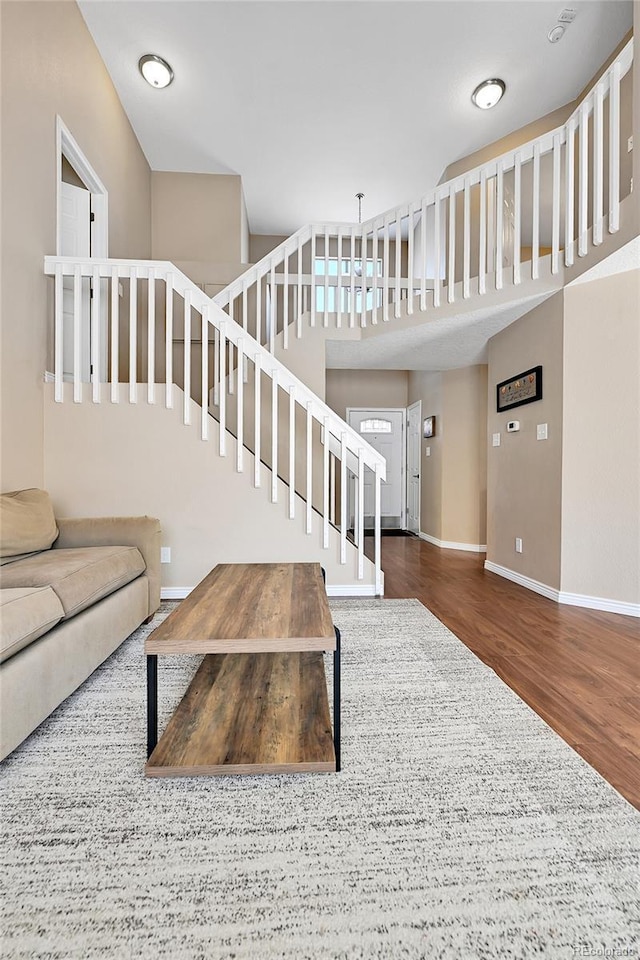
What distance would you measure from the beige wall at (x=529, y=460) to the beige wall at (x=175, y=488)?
1.51 meters

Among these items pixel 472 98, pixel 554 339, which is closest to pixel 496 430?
pixel 554 339

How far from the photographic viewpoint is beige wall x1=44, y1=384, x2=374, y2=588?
324 centimetres

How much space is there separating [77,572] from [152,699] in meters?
0.85

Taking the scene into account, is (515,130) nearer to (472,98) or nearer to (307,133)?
(472,98)

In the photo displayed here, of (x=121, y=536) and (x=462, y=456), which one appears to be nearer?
(x=121, y=536)

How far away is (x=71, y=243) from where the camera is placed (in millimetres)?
3650

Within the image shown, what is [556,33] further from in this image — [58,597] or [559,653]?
[58,597]

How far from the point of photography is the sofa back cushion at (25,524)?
2246 mm

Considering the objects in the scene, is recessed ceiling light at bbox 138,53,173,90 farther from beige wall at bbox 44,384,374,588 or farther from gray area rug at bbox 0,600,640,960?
gray area rug at bbox 0,600,640,960

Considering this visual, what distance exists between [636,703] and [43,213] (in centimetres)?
428

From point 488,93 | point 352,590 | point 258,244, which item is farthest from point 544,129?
point 352,590

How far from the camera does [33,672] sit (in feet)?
4.98

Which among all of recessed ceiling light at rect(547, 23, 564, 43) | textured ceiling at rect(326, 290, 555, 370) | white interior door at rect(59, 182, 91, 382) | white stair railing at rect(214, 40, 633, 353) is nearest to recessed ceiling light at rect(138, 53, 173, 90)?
white interior door at rect(59, 182, 91, 382)

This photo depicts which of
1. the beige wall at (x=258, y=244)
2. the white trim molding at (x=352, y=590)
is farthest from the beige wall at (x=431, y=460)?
the beige wall at (x=258, y=244)
